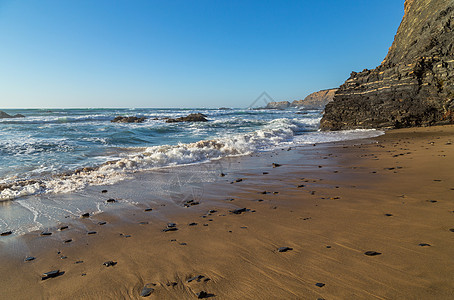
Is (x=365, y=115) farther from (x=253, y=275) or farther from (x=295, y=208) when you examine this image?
(x=253, y=275)

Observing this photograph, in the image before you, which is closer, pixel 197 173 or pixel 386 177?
pixel 386 177

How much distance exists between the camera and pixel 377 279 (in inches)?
81.8

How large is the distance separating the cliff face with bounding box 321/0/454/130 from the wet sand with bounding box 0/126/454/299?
12948mm

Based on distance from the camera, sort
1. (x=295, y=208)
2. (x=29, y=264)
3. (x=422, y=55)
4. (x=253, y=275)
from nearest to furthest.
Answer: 1. (x=253, y=275)
2. (x=29, y=264)
3. (x=295, y=208)
4. (x=422, y=55)

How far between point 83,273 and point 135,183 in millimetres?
3790

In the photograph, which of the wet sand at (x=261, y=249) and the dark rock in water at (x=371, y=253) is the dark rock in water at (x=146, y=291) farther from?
the dark rock in water at (x=371, y=253)

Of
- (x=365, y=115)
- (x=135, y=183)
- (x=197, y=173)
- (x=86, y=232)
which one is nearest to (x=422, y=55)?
(x=365, y=115)

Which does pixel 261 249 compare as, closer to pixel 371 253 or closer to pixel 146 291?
pixel 371 253

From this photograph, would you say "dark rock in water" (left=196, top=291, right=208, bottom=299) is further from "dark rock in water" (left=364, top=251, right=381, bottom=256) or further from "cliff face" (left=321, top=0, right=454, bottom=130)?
"cliff face" (left=321, top=0, right=454, bottom=130)

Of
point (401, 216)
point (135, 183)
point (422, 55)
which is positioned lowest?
point (135, 183)

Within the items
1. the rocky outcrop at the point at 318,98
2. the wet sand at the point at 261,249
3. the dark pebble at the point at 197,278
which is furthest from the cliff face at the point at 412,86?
the rocky outcrop at the point at 318,98

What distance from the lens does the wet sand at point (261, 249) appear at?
212 cm

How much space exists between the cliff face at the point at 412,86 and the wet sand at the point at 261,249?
1295cm

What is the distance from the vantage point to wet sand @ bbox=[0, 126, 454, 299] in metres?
2.12
